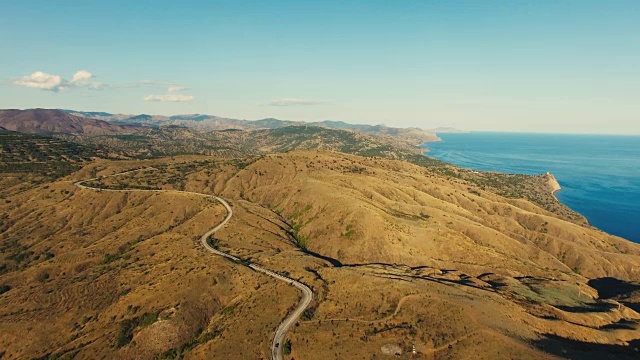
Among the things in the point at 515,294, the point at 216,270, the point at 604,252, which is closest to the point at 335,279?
the point at 216,270

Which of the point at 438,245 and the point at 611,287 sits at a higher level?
the point at 438,245

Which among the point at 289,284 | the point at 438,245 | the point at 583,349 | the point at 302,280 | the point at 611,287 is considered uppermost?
the point at 289,284

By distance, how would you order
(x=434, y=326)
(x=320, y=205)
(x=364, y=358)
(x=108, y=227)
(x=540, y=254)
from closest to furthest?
(x=364, y=358), (x=434, y=326), (x=108, y=227), (x=540, y=254), (x=320, y=205)

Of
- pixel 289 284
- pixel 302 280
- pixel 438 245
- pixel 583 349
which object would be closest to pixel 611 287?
pixel 438 245

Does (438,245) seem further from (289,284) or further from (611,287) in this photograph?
(289,284)

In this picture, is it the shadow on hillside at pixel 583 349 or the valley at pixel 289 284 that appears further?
the valley at pixel 289 284

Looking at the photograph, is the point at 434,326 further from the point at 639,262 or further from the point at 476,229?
the point at 639,262

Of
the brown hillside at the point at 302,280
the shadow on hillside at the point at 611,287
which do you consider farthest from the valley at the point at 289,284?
the shadow on hillside at the point at 611,287

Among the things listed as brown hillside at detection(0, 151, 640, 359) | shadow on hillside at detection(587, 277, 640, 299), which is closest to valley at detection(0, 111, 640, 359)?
brown hillside at detection(0, 151, 640, 359)

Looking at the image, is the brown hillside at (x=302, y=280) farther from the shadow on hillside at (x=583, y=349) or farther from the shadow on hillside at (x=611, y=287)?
the shadow on hillside at (x=611, y=287)
